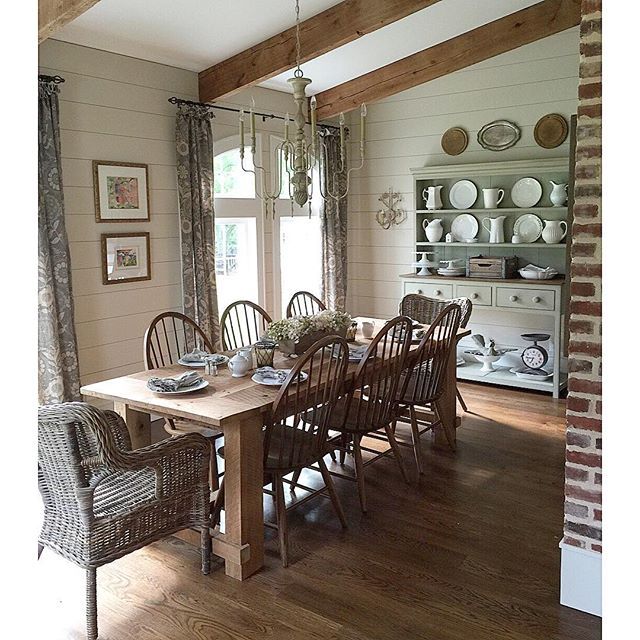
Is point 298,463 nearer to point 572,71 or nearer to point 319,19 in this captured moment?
point 319,19

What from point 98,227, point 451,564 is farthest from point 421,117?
point 451,564

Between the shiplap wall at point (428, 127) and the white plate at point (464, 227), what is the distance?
1.62 ft

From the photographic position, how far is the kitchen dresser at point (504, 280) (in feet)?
18.6

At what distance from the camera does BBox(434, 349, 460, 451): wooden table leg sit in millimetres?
4480

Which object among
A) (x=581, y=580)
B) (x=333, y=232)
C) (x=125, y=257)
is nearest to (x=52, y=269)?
(x=125, y=257)

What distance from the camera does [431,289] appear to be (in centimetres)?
627

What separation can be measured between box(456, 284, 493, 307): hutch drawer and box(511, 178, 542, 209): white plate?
83cm

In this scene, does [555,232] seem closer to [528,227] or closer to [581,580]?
[528,227]

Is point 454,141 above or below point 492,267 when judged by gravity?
above

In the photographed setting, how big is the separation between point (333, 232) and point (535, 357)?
7.49ft

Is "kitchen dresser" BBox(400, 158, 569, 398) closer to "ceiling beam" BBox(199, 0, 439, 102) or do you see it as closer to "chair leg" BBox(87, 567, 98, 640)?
"ceiling beam" BBox(199, 0, 439, 102)

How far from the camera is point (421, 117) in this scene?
6559 mm

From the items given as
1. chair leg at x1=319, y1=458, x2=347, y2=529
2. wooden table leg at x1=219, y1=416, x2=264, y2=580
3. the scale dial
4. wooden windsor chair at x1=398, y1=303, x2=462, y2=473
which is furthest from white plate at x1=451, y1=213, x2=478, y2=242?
wooden table leg at x1=219, y1=416, x2=264, y2=580

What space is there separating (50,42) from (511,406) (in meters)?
4.25
